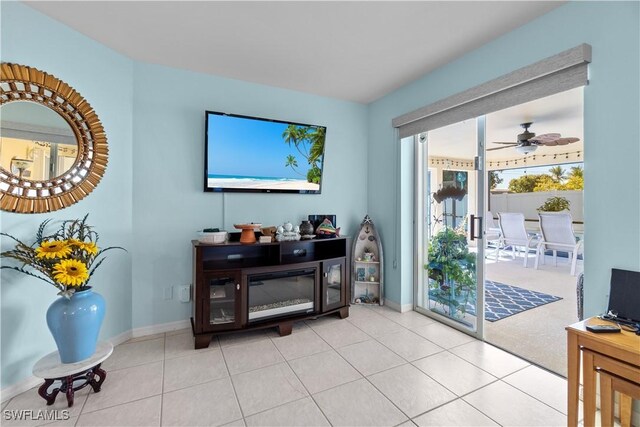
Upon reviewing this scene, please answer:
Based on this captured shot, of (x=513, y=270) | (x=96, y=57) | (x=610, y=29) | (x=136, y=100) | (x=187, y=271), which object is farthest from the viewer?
(x=513, y=270)

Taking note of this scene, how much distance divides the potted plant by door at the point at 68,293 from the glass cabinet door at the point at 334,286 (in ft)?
5.87

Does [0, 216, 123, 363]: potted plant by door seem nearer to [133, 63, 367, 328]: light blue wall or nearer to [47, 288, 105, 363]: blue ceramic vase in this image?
[47, 288, 105, 363]: blue ceramic vase

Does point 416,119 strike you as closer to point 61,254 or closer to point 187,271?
point 187,271

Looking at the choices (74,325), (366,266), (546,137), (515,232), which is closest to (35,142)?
(74,325)

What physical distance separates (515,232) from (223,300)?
17.6ft

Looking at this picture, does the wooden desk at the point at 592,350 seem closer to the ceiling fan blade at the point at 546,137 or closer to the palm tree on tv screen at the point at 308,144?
the palm tree on tv screen at the point at 308,144

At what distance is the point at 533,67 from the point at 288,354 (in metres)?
2.76

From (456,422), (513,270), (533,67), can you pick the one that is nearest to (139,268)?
(456,422)

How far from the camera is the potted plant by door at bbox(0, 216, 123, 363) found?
165 centimetres

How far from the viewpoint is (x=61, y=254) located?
1.65 metres

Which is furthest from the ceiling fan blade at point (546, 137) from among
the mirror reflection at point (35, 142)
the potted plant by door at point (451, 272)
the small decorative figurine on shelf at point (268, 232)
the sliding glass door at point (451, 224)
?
the mirror reflection at point (35, 142)

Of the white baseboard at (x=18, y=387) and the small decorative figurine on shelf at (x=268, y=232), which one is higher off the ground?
the small decorative figurine on shelf at (x=268, y=232)

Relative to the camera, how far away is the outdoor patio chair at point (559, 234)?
168 inches

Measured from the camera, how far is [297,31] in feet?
6.77
